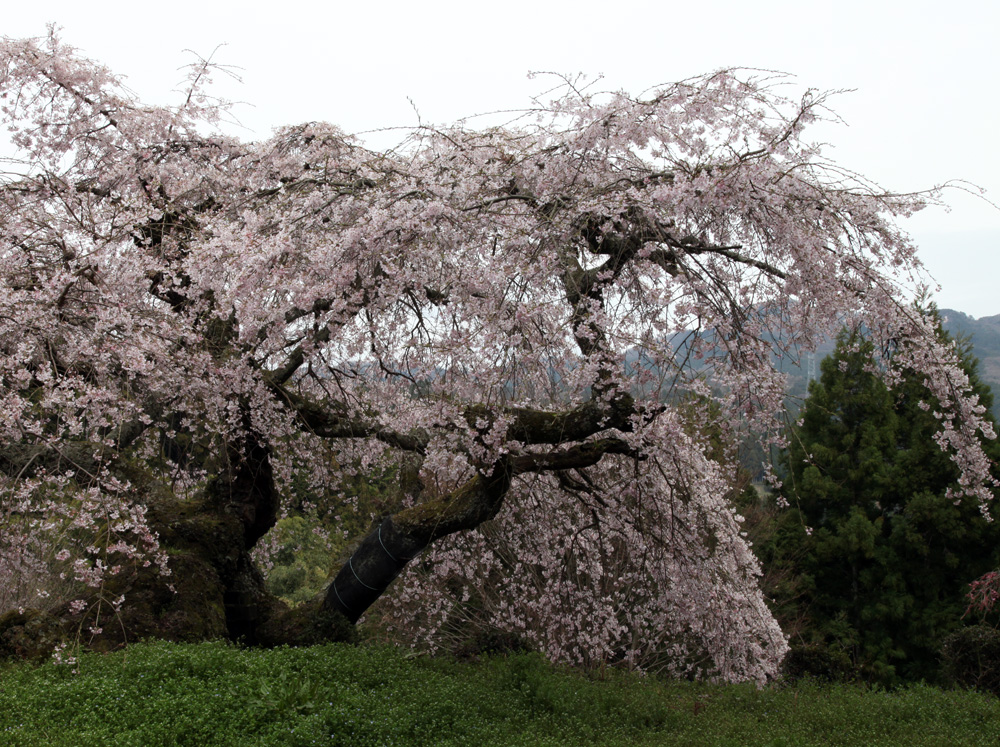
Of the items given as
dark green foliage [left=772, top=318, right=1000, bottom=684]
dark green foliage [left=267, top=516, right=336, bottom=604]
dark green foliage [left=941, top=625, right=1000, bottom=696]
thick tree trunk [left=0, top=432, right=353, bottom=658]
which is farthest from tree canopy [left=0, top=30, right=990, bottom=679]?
dark green foliage [left=772, top=318, right=1000, bottom=684]

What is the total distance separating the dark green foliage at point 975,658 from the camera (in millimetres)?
9336

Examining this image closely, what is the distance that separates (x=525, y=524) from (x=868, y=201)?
4.56m

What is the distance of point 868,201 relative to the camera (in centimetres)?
539

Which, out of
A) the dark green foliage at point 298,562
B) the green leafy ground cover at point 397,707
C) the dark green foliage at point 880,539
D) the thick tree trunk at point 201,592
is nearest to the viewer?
the green leafy ground cover at point 397,707

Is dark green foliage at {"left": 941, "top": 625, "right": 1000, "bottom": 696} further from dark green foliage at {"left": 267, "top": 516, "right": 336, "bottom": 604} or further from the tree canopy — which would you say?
dark green foliage at {"left": 267, "top": 516, "right": 336, "bottom": 604}

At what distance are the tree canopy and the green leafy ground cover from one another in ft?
2.60

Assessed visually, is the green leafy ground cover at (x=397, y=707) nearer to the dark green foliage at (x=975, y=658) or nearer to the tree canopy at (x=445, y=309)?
the tree canopy at (x=445, y=309)

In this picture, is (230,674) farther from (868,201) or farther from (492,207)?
(868,201)

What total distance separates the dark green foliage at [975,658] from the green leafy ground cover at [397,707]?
2284 mm

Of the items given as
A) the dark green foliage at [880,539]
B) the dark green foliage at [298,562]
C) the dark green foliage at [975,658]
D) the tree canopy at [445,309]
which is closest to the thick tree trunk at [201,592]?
the tree canopy at [445,309]

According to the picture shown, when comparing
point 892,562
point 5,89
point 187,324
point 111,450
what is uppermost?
point 5,89

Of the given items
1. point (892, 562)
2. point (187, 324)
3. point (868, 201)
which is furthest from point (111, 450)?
point (892, 562)

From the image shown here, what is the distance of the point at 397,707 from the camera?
5.22 meters

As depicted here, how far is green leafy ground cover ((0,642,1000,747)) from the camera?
468cm
